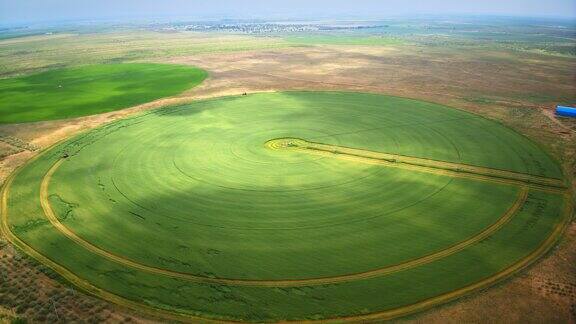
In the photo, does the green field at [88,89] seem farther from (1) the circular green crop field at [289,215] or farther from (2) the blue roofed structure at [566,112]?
(2) the blue roofed structure at [566,112]

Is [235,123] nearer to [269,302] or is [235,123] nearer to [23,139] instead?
[23,139]

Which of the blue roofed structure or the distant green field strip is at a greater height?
the blue roofed structure

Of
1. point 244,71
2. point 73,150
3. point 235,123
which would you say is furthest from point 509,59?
point 73,150

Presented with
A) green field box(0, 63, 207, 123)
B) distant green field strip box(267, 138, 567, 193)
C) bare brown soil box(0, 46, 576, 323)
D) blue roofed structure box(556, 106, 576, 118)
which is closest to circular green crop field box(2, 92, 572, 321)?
distant green field strip box(267, 138, 567, 193)

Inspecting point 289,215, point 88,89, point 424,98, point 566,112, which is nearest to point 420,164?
point 289,215

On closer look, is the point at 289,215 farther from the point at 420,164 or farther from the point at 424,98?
the point at 424,98

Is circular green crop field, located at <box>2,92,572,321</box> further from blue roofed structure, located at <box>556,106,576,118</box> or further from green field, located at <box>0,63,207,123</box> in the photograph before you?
green field, located at <box>0,63,207,123</box>
